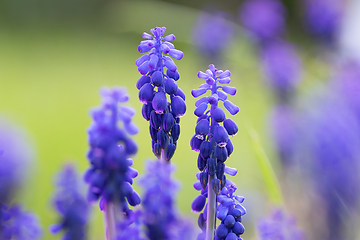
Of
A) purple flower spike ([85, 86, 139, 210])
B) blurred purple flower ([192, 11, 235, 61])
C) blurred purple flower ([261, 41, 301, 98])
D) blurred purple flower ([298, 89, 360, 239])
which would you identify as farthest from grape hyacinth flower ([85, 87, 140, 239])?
blurred purple flower ([192, 11, 235, 61])

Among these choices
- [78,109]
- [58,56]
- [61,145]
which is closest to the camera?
[61,145]

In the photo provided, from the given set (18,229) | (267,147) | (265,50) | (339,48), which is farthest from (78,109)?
(18,229)

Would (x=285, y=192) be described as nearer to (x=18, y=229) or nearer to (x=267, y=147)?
(x=267, y=147)

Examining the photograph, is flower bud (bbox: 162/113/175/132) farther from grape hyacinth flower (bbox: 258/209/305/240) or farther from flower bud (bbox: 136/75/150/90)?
grape hyacinth flower (bbox: 258/209/305/240)

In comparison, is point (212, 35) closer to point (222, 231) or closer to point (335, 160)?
point (335, 160)

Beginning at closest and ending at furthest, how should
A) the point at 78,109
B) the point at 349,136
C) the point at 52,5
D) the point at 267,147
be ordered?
the point at 349,136, the point at 267,147, the point at 78,109, the point at 52,5
